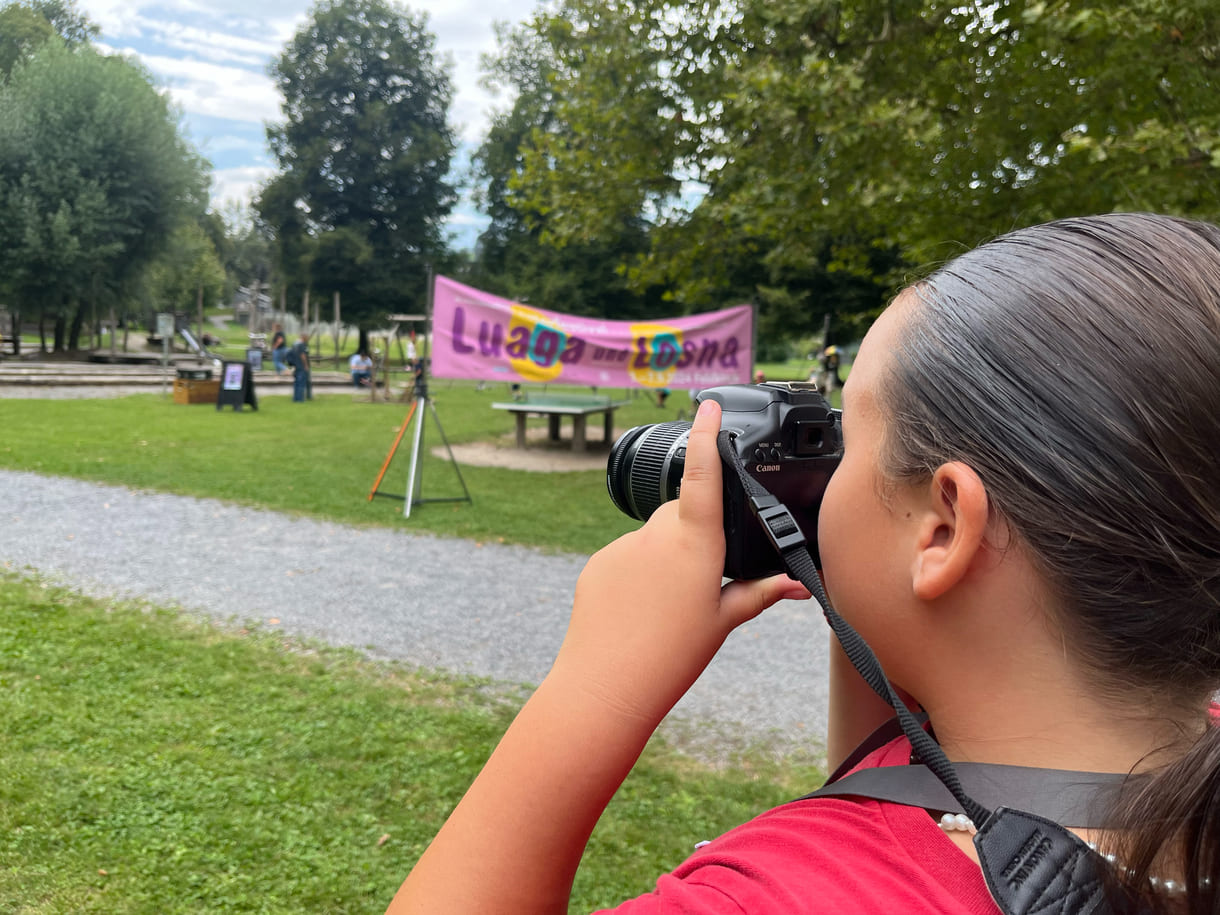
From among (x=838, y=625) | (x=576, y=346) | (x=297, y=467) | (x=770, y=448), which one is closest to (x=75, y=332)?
(x=297, y=467)

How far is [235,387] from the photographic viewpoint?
17.4m

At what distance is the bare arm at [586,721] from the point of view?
81 cm

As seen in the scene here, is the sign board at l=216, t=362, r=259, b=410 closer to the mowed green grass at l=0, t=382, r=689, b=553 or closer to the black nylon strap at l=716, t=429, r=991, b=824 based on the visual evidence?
the mowed green grass at l=0, t=382, r=689, b=553

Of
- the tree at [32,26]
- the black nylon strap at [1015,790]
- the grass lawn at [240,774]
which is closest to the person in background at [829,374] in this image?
the tree at [32,26]

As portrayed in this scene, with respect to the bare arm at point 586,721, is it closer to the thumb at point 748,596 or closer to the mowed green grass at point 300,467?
the thumb at point 748,596

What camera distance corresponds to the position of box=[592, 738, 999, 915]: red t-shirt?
68 cm

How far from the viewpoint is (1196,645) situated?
30.5 inches

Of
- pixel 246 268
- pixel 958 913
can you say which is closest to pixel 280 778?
pixel 958 913

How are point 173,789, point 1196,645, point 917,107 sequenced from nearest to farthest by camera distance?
point 1196,645 < point 173,789 < point 917,107

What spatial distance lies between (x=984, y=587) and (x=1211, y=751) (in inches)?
8.2

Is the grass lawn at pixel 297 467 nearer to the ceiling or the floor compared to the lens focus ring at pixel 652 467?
nearer to the floor

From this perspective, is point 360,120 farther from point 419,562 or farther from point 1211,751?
point 1211,751

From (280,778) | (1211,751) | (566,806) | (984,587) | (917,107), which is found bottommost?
(280,778)

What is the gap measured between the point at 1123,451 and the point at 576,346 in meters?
10.6
